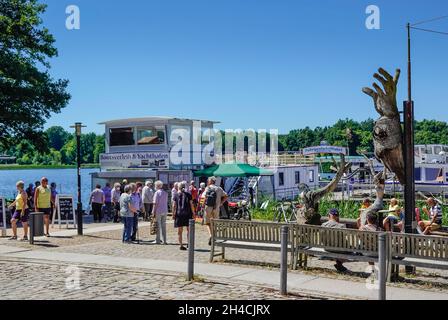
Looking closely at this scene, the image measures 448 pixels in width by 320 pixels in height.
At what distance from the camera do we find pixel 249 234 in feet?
38.3

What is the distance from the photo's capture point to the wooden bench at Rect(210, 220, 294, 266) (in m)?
11.3

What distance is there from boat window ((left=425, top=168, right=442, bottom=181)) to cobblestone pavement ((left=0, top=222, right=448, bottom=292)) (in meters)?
30.5

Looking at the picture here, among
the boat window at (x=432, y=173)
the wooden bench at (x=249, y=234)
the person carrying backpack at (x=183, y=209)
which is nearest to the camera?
the wooden bench at (x=249, y=234)

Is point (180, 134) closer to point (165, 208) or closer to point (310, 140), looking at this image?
point (165, 208)

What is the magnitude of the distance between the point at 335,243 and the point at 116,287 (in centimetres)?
405

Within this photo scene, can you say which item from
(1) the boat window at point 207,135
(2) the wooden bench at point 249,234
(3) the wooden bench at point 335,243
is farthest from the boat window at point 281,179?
(3) the wooden bench at point 335,243

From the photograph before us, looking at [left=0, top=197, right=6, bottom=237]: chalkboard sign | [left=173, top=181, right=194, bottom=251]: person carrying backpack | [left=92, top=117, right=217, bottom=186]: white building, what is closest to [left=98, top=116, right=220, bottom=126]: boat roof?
[left=92, top=117, right=217, bottom=186]: white building

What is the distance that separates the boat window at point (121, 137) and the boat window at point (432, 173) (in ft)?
81.7

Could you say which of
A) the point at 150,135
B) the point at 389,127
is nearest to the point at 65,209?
the point at 150,135

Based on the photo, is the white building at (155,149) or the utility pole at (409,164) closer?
Answer: the utility pole at (409,164)

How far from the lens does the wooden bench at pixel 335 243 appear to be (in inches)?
393

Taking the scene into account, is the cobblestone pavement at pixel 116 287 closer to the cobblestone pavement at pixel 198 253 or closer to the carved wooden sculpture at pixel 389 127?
the cobblestone pavement at pixel 198 253
